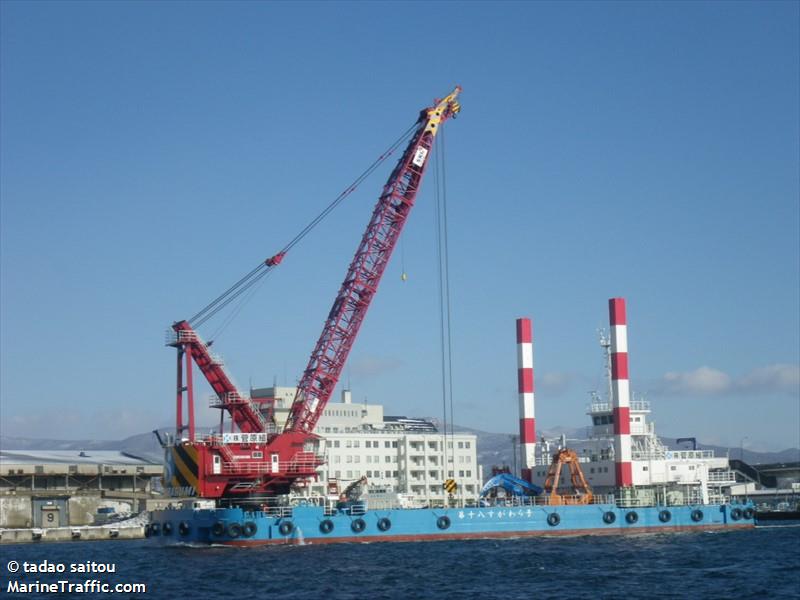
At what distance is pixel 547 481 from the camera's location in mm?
65125

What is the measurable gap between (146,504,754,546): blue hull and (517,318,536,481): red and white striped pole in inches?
394

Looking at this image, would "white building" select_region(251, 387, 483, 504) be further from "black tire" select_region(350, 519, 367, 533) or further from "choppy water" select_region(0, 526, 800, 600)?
"choppy water" select_region(0, 526, 800, 600)

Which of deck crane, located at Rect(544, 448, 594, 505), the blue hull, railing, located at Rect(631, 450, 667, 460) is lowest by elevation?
the blue hull

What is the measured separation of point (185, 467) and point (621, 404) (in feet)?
A: 84.0

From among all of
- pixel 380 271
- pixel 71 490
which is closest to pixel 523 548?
pixel 380 271

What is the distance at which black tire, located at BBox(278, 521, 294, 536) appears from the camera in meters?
55.1

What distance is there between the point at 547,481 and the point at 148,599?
33819mm

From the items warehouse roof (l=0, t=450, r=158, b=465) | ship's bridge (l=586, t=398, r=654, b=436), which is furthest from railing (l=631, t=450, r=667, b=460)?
warehouse roof (l=0, t=450, r=158, b=465)

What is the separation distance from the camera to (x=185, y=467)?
2266 inches

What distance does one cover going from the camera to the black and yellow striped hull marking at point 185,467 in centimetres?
5678

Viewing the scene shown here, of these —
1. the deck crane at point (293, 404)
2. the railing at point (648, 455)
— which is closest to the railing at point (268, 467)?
the deck crane at point (293, 404)

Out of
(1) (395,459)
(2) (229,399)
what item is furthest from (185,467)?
(1) (395,459)

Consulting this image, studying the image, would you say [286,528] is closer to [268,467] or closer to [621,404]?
[268,467]

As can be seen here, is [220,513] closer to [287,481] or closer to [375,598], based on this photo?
Result: [287,481]
